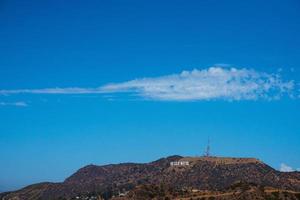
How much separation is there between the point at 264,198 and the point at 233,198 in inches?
448

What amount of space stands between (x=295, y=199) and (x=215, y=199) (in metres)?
29.9

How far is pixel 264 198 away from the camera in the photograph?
19188 centimetres

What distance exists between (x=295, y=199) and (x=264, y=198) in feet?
41.8

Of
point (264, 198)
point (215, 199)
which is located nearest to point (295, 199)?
point (264, 198)

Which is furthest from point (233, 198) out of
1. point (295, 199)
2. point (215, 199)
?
point (295, 199)

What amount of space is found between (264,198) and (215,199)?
1879 cm

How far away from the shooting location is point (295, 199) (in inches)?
7672

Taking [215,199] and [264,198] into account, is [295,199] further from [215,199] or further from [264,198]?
[215,199]

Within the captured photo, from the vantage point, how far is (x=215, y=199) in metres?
199

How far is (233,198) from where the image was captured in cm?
19438

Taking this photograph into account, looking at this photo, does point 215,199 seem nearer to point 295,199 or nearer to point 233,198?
point 233,198

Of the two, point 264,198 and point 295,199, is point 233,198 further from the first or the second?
point 295,199
